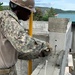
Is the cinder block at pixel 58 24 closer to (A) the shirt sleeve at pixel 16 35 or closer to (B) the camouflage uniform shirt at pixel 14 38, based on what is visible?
(B) the camouflage uniform shirt at pixel 14 38

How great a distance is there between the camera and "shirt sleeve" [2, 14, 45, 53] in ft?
7.99

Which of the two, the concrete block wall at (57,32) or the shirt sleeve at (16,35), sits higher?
the shirt sleeve at (16,35)

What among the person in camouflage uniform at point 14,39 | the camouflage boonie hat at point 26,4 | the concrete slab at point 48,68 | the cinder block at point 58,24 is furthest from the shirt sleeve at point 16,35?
the cinder block at point 58,24

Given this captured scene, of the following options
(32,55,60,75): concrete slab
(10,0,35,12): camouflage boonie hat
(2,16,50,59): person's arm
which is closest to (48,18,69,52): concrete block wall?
(32,55,60,75): concrete slab

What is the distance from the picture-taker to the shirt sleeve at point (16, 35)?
7.99ft

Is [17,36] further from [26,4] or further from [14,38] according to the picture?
[26,4]

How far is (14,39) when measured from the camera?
2449mm

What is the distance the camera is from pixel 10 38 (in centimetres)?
247

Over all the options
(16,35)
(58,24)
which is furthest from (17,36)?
(58,24)

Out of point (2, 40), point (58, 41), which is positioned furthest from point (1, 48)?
point (58, 41)

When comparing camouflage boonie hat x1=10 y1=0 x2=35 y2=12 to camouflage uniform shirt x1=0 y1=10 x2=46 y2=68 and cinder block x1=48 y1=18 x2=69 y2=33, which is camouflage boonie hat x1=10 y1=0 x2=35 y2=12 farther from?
cinder block x1=48 y1=18 x2=69 y2=33

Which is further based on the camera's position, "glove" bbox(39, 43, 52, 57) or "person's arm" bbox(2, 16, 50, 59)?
"glove" bbox(39, 43, 52, 57)

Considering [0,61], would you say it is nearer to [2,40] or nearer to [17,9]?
[2,40]

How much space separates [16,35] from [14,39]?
5cm
